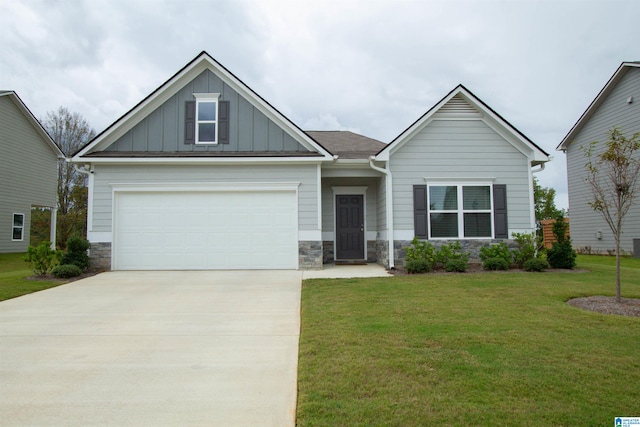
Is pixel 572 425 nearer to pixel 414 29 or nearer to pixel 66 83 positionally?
pixel 414 29

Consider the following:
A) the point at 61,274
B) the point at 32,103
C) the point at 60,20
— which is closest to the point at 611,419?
the point at 61,274

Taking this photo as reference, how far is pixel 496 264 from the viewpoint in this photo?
431 inches

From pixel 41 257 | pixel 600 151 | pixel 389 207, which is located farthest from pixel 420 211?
pixel 600 151

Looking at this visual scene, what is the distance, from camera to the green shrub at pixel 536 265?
1069 cm

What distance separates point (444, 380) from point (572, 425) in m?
1.01

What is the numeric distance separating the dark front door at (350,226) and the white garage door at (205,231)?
7.92 feet

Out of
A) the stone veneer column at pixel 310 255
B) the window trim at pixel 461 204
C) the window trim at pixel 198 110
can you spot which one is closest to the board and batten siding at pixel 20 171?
the window trim at pixel 198 110

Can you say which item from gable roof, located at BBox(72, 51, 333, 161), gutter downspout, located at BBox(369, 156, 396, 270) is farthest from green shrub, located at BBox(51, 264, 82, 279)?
gutter downspout, located at BBox(369, 156, 396, 270)

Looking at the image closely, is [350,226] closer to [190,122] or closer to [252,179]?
[252,179]

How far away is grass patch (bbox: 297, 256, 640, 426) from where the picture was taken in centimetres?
304

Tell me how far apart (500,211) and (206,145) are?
8789 millimetres

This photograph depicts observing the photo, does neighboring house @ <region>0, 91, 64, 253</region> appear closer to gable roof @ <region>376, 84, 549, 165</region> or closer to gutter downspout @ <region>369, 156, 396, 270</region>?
gutter downspout @ <region>369, 156, 396, 270</region>

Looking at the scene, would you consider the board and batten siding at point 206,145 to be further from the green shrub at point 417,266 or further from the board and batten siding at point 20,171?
the board and batten siding at point 20,171

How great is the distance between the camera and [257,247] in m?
11.7
